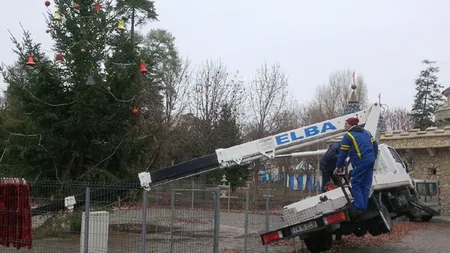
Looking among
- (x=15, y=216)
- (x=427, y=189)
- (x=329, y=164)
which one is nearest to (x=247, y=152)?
(x=329, y=164)

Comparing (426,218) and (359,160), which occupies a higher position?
(359,160)

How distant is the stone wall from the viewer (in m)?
29.6

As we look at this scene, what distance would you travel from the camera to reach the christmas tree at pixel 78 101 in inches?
570

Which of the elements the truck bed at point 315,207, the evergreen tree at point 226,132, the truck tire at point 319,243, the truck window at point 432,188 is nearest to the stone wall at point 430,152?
the truck window at point 432,188

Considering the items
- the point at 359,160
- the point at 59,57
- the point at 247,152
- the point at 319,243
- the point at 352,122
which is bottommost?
the point at 319,243

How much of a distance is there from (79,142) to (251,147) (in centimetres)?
657

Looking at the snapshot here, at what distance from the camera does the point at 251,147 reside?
10227 millimetres

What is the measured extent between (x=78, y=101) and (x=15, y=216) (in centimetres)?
475

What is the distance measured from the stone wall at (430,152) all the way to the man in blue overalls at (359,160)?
21014 millimetres

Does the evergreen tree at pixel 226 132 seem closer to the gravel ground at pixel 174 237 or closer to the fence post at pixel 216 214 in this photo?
the gravel ground at pixel 174 237

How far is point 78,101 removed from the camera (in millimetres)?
14141

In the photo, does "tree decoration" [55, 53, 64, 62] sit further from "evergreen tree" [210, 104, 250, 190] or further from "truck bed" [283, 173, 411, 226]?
"evergreen tree" [210, 104, 250, 190]

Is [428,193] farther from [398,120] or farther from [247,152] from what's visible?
[398,120]

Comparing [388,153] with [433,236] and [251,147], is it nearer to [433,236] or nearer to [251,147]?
[251,147]
